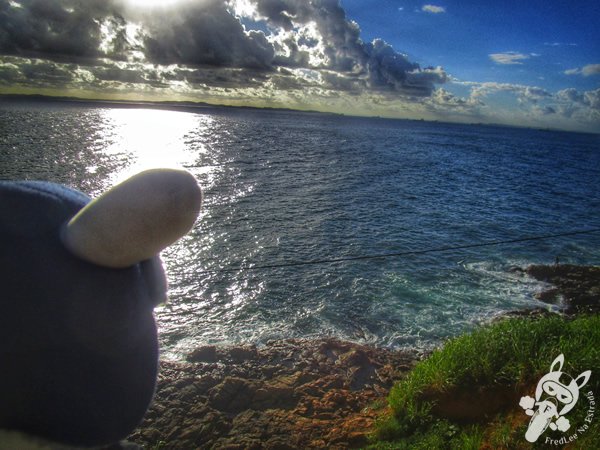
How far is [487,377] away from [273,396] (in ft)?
14.0

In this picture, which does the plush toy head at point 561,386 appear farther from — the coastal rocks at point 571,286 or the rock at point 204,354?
the coastal rocks at point 571,286

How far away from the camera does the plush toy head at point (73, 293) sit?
0.90 metres

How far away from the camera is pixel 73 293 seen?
94 cm

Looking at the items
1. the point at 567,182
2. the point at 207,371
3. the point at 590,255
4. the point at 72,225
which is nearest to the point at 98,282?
the point at 72,225

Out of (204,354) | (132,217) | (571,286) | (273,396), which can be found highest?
(132,217)

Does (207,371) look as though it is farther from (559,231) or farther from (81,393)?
(559,231)

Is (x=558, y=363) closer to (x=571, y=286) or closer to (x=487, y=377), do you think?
(x=487, y=377)

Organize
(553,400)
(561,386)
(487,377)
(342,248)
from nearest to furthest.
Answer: (553,400)
(561,386)
(487,377)
(342,248)

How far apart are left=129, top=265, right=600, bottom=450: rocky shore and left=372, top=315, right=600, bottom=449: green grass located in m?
0.89

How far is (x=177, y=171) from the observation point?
93 centimetres

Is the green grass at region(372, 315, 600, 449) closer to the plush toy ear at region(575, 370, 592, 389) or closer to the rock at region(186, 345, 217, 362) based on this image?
the plush toy ear at region(575, 370, 592, 389)

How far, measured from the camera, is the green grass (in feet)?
16.2

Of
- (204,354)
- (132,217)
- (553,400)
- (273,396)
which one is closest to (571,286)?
(553,400)

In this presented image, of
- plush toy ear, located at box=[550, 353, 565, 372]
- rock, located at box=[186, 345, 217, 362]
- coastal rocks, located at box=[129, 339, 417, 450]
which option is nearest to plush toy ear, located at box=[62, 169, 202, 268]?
plush toy ear, located at box=[550, 353, 565, 372]
